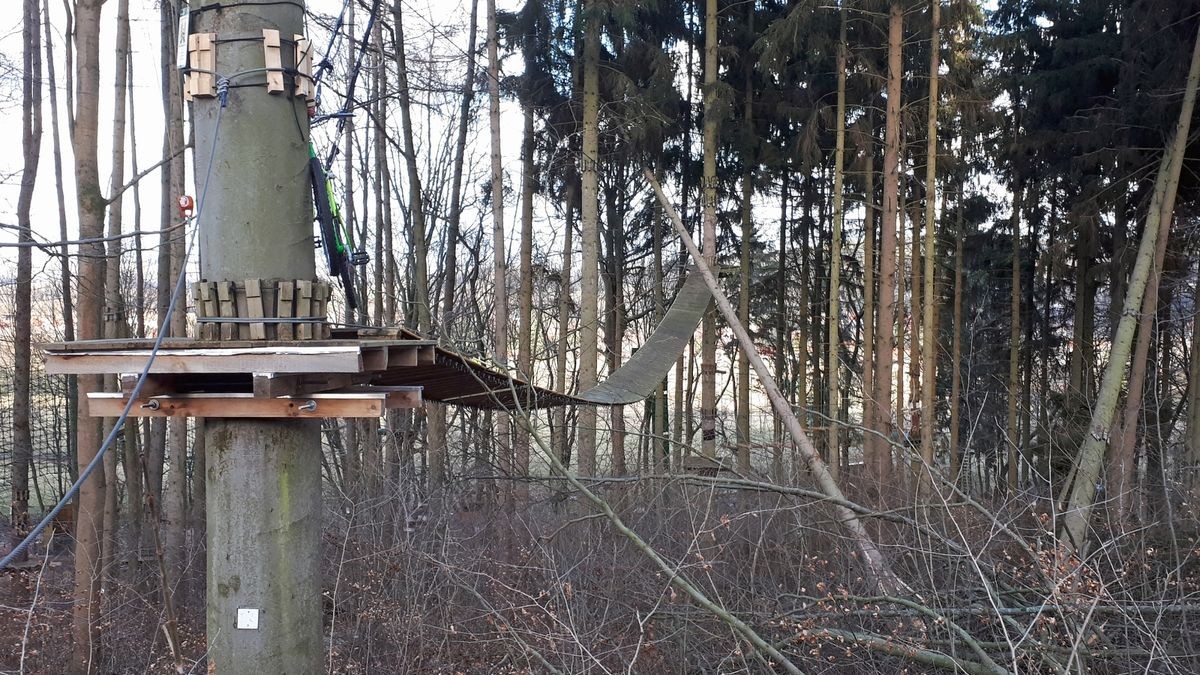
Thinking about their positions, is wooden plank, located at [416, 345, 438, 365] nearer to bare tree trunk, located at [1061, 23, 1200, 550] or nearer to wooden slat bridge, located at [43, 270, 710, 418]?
wooden slat bridge, located at [43, 270, 710, 418]

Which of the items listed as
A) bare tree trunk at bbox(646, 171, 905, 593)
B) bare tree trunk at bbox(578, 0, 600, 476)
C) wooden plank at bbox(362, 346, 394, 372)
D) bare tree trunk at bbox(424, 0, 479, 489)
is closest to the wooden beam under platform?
wooden plank at bbox(362, 346, 394, 372)

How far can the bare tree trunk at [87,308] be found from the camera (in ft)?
18.2

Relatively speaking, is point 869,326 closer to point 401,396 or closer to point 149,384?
point 401,396

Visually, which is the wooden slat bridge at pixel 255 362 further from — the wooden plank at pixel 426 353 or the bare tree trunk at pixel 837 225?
the bare tree trunk at pixel 837 225

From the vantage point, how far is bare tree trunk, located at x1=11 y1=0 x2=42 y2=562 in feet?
30.8

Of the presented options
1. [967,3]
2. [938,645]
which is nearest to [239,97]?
[938,645]

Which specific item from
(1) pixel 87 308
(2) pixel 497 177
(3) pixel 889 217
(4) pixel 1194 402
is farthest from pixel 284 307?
(4) pixel 1194 402

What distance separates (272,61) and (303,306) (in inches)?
36.1

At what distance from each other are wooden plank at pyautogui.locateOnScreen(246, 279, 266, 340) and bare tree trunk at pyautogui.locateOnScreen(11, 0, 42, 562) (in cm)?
757

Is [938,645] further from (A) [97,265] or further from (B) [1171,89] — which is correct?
(B) [1171,89]

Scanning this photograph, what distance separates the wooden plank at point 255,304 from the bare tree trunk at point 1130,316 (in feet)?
17.3

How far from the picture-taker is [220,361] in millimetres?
2928

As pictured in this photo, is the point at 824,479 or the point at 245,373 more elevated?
the point at 245,373

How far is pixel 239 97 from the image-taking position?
10.7ft
